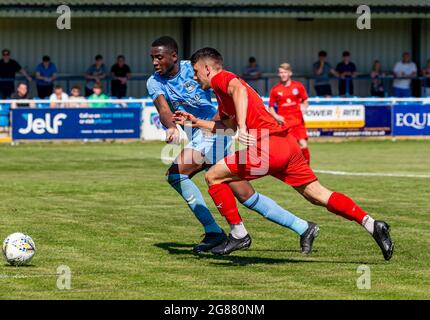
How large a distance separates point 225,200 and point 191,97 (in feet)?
5.06

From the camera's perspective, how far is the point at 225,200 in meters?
11.9

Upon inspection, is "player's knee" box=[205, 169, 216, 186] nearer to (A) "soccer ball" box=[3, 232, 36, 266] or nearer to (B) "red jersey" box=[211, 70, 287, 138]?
(B) "red jersey" box=[211, 70, 287, 138]

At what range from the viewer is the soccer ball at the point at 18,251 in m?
11.4

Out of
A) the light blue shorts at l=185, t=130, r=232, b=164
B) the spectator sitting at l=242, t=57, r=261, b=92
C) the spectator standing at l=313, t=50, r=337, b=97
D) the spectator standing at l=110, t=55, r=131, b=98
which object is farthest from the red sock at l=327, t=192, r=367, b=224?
the spectator standing at l=313, t=50, r=337, b=97

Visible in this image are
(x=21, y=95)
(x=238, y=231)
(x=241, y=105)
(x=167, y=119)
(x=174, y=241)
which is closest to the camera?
(x=241, y=105)

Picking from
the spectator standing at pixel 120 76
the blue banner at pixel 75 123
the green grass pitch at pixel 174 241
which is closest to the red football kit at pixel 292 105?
the green grass pitch at pixel 174 241

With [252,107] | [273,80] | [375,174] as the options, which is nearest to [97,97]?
[273,80]

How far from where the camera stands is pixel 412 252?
12477 mm

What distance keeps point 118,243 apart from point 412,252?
10.3 ft

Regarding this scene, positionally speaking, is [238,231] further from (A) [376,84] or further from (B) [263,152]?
(A) [376,84]

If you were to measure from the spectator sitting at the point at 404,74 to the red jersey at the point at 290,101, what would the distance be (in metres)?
13.6

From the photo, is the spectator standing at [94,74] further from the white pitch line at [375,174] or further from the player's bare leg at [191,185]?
the player's bare leg at [191,185]

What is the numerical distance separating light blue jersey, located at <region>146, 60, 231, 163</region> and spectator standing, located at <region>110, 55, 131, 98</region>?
22.4 metres
